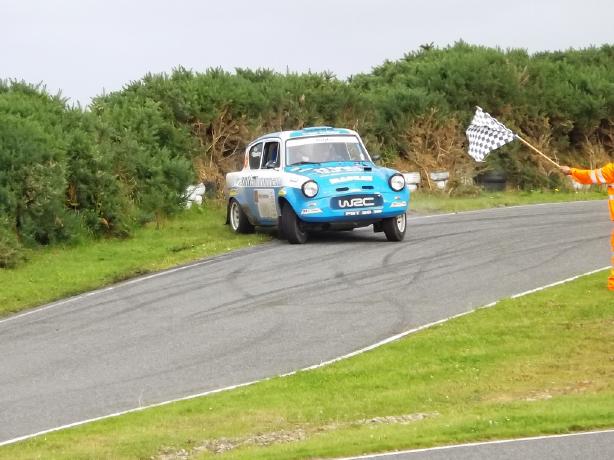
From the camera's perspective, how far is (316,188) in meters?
20.9

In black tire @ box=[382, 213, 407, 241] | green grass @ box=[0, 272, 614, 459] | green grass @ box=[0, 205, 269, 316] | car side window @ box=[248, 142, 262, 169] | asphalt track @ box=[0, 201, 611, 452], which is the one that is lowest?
green grass @ box=[0, 272, 614, 459]

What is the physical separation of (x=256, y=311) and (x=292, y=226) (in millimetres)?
5304

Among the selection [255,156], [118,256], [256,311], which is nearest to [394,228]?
[255,156]

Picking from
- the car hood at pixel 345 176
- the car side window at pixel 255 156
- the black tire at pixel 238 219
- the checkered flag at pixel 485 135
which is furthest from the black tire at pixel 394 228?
the checkered flag at pixel 485 135

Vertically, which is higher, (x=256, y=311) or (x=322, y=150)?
(x=322, y=150)

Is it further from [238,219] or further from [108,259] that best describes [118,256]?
[238,219]

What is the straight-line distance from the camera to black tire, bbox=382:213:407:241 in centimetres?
2144

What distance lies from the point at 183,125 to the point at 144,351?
14950 mm

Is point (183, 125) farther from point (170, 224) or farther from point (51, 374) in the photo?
point (51, 374)

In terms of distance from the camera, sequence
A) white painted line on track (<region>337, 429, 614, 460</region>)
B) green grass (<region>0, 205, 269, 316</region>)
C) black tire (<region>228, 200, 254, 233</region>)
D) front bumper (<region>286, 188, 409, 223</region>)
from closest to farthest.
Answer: white painted line on track (<region>337, 429, 614, 460</region>) < green grass (<region>0, 205, 269, 316</region>) < front bumper (<region>286, 188, 409, 223</region>) < black tire (<region>228, 200, 254, 233</region>)

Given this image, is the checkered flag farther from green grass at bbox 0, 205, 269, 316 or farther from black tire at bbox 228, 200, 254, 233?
black tire at bbox 228, 200, 254, 233

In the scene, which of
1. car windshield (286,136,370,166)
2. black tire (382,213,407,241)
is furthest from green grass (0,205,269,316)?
black tire (382,213,407,241)

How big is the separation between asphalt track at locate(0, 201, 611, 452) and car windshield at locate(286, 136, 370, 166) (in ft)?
4.35

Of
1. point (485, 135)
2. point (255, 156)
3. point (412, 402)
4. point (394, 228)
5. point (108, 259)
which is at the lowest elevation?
point (412, 402)
